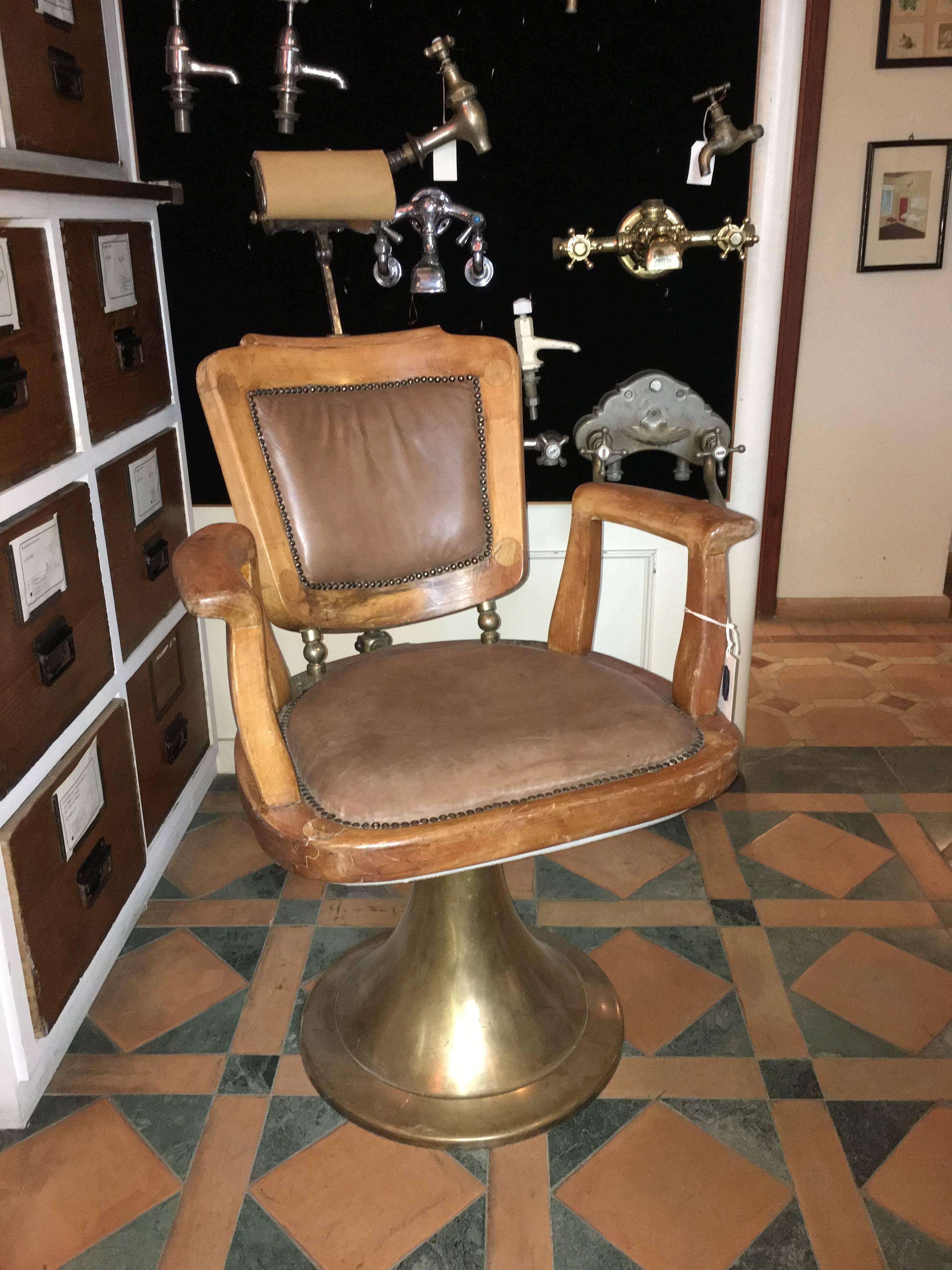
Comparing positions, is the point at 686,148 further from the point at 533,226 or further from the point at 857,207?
the point at 857,207

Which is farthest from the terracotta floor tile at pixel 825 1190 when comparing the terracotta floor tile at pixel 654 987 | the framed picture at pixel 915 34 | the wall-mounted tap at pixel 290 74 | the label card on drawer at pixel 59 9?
the framed picture at pixel 915 34

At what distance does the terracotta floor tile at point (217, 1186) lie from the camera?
1.14 metres

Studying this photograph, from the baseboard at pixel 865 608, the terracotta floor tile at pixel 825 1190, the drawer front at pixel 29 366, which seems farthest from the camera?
the baseboard at pixel 865 608

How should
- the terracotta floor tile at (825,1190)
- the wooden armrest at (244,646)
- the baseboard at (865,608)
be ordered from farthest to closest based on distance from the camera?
the baseboard at (865,608) < the terracotta floor tile at (825,1190) < the wooden armrest at (244,646)

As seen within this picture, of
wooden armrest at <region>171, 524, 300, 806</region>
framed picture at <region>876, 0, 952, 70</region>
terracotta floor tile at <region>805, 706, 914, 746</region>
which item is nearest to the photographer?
wooden armrest at <region>171, 524, 300, 806</region>

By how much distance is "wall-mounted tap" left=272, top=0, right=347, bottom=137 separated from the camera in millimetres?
1653

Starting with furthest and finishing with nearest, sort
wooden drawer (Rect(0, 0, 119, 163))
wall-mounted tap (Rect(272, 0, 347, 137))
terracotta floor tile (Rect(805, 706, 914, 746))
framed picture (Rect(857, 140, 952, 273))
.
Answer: framed picture (Rect(857, 140, 952, 273)), terracotta floor tile (Rect(805, 706, 914, 746)), wall-mounted tap (Rect(272, 0, 347, 137)), wooden drawer (Rect(0, 0, 119, 163))

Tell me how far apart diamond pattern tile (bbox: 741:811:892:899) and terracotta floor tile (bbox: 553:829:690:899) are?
0.16 metres

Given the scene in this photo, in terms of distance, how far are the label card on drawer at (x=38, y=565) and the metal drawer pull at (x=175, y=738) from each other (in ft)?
1.74

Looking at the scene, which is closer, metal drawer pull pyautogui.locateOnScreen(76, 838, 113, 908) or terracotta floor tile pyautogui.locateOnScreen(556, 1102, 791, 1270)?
terracotta floor tile pyautogui.locateOnScreen(556, 1102, 791, 1270)

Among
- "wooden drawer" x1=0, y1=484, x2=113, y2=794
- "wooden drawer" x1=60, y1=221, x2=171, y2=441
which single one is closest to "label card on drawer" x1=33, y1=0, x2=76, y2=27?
"wooden drawer" x1=60, y1=221, x2=171, y2=441

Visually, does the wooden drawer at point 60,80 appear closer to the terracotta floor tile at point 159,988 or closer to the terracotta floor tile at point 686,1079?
the terracotta floor tile at point 159,988

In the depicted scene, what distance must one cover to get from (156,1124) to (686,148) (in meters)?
1.77

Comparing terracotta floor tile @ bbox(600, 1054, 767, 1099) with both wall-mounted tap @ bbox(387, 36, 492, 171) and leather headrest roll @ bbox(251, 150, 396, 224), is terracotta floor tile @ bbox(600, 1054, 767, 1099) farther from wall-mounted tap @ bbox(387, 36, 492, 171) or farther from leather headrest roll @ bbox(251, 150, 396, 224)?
wall-mounted tap @ bbox(387, 36, 492, 171)
